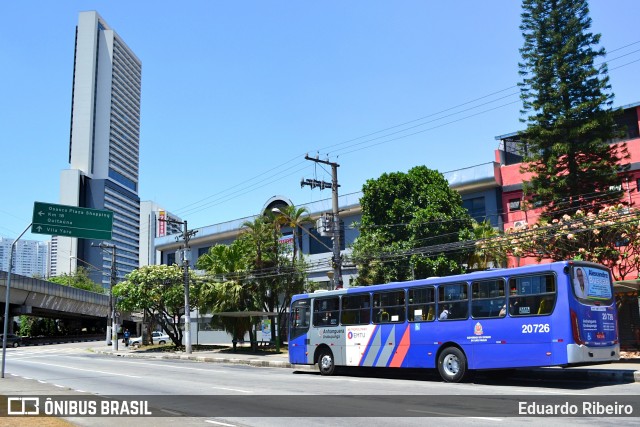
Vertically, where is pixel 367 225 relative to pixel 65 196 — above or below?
below

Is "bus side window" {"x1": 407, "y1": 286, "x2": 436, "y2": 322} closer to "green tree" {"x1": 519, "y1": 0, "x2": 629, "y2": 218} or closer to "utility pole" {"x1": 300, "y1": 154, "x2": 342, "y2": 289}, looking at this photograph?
"utility pole" {"x1": 300, "y1": 154, "x2": 342, "y2": 289}

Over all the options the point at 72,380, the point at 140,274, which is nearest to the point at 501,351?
the point at 72,380

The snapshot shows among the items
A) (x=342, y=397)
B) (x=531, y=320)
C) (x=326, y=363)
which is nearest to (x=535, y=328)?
(x=531, y=320)

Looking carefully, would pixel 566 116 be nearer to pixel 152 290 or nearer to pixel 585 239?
pixel 585 239

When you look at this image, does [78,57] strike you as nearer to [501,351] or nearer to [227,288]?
[227,288]

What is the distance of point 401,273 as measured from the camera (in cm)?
3641

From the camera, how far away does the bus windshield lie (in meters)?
16.3

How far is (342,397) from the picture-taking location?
47.6 ft

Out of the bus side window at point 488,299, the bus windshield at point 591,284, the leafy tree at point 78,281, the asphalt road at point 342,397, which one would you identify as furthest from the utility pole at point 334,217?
the leafy tree at point 78,281

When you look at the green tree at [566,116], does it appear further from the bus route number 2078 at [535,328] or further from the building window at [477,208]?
the bus route number 2078 at [535,328]

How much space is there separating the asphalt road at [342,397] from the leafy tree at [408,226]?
13.7 meters

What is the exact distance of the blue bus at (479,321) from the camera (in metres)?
16.0

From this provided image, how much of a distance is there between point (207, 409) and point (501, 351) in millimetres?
8578

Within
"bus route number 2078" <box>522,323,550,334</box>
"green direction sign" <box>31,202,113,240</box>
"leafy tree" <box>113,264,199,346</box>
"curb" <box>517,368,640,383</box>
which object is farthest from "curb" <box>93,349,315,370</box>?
"bus route number 2078" <box>522,323,550,334</box>
